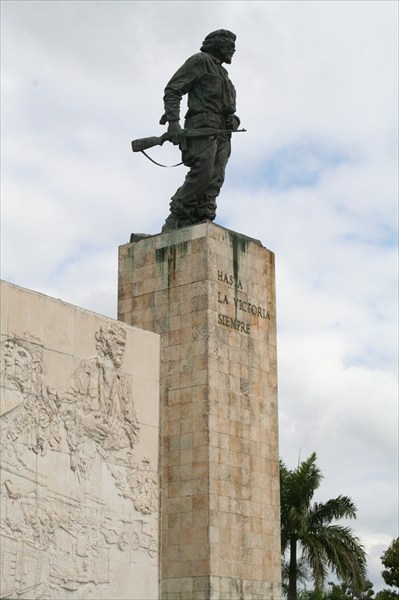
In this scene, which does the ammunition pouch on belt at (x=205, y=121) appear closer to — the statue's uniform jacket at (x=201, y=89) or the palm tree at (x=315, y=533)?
the statue's uniform jacket at (x=201, y=89)

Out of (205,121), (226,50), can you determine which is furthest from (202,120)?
(226,50)

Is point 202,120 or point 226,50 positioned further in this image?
point 226,50

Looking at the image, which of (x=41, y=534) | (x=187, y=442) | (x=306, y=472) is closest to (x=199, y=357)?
(x=187, y=442)

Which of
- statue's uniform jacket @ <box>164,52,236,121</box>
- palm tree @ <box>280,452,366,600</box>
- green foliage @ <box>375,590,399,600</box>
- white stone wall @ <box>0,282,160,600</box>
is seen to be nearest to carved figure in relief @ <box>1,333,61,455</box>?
white stone wall @ <box>0,282,160,600</box>

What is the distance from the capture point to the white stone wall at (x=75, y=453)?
14.5 metres

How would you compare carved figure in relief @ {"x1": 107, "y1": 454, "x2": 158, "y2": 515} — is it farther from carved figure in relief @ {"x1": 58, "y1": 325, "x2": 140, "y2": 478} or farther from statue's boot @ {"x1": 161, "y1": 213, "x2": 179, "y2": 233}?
statue's boot @ {"x1": 161, "y1": 213, "x2": 179, "y2": 233}

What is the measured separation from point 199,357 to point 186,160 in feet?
10.6

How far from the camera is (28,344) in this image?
1493cm

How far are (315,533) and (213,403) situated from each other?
8.59 meters

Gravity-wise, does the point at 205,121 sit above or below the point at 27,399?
above

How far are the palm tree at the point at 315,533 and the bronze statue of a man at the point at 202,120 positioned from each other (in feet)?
27.4

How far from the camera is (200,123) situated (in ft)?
59.7

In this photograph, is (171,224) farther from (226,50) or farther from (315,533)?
(315,533)

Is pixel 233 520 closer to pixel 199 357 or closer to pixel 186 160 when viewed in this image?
pixel 199 357
